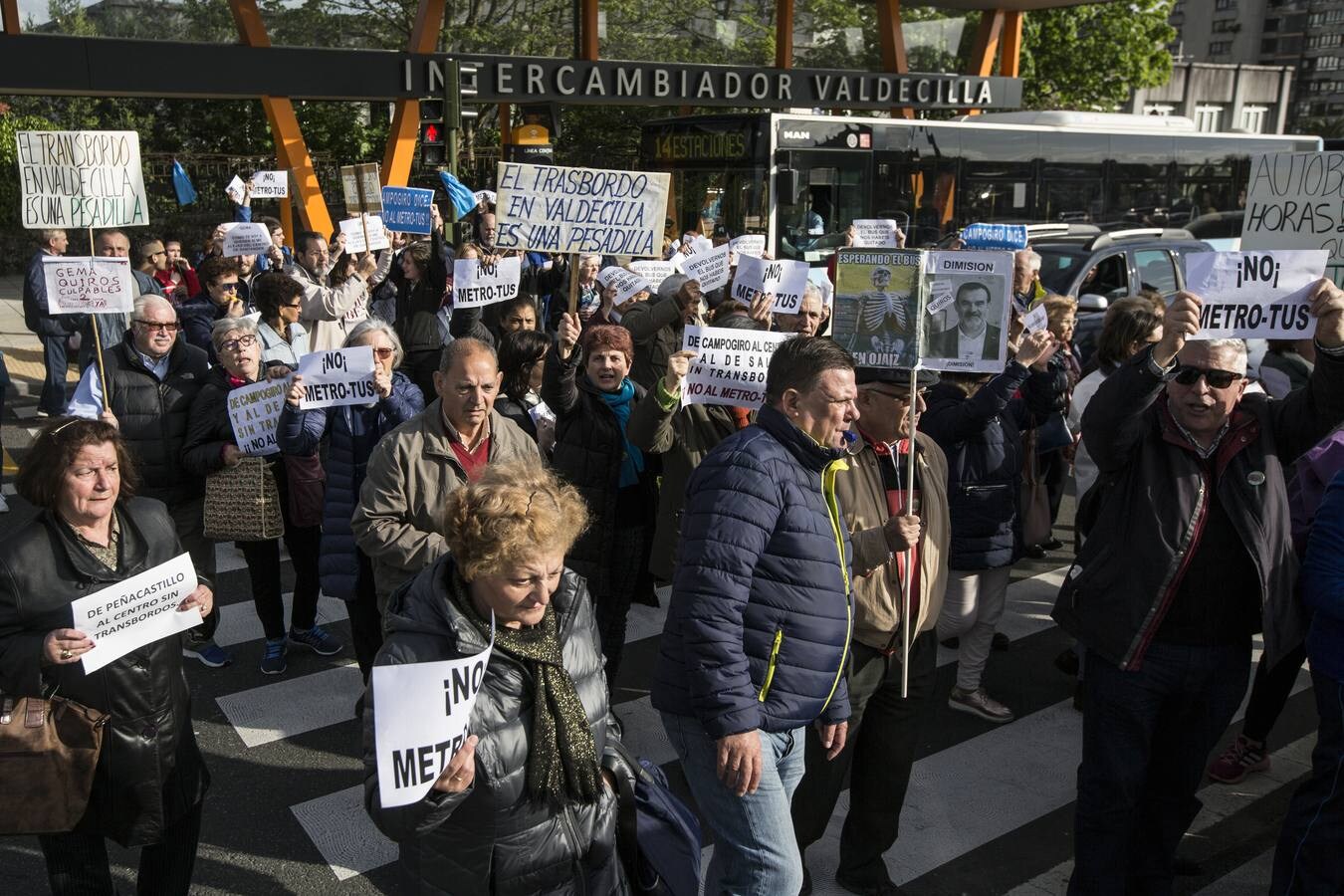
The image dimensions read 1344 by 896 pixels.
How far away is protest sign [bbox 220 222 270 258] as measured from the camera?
11.0m

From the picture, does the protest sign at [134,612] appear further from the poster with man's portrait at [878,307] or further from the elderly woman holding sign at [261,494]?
the poster with man's portrait at [878,307]

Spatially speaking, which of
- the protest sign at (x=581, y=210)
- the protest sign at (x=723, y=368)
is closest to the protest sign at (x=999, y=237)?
the protest sign at (x=581, y=210)

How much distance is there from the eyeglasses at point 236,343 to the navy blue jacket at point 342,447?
54 cm

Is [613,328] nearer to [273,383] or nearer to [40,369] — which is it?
[273,383]

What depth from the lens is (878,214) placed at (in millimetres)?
17672

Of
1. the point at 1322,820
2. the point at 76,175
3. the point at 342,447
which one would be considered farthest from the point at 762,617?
the point at 76,175

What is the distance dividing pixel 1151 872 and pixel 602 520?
8.58 feet

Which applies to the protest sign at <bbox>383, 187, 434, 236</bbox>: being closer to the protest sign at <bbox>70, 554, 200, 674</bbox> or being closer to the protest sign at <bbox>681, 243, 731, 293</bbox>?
the protest sign at <bbox>681, 243, 731, 293</bbox>

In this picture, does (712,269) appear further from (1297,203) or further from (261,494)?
(1297,203)

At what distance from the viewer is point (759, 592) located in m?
3.16

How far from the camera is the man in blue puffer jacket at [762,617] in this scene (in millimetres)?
3064

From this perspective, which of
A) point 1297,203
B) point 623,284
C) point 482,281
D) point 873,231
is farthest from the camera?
point 873,231

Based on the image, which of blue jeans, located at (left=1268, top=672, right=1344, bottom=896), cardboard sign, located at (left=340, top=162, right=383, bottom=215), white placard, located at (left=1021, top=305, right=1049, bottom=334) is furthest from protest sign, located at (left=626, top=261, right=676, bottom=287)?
blue jeans, located at (left=1268, top=672, right=1344, bottom=896)

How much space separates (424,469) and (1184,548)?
265cm
